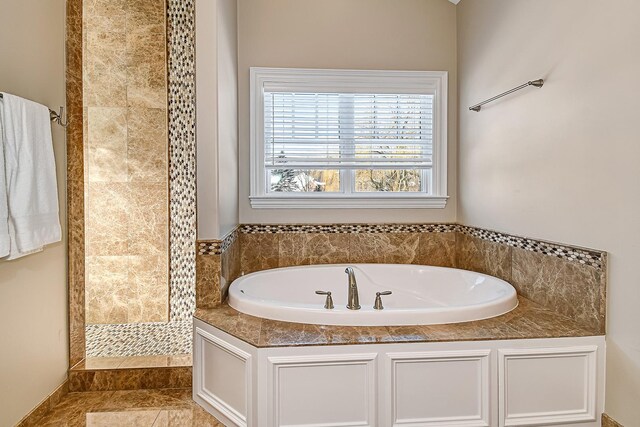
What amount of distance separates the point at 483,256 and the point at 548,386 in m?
1.18

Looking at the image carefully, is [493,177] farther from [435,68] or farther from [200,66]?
[200,66]

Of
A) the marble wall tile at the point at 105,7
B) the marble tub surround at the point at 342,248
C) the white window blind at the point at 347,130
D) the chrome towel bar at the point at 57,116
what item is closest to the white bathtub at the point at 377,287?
the marble tub surround at the point at 342,248

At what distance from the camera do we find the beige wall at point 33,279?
172cm

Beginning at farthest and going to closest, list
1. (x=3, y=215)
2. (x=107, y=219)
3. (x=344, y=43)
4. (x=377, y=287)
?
(x=107, y=219) → (x=344, y=43) → (x=377, y=287) → (x=3, y=215)

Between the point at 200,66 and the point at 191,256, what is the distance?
5.30 ft

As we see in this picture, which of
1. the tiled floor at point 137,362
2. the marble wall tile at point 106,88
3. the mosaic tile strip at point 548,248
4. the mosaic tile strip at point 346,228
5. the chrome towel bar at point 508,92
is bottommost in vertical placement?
the tiled floor at point 137,362

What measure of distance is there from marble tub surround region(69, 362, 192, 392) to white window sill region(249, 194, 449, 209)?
1318 millimetres

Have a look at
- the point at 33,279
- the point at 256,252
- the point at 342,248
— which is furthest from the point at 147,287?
the point at 342,248

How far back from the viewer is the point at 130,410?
216 cm

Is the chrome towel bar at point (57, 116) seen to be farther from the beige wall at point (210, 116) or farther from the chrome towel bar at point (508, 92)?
the chrome towel bar at point (508, 92)

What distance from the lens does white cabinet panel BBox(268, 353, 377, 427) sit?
175 centimetres

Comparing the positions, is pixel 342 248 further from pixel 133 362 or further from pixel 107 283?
pixel 107 283

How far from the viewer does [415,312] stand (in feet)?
6.45

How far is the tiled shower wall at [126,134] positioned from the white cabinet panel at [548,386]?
261 cm
